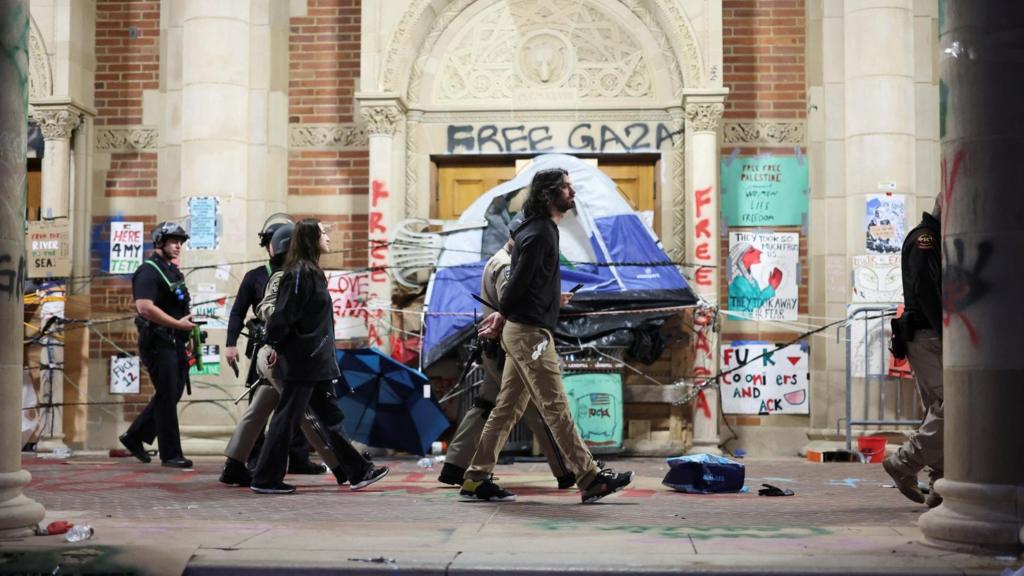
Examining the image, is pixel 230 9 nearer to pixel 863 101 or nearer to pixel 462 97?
pixel 462 97

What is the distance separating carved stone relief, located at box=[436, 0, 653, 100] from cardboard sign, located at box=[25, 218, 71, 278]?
4.61m

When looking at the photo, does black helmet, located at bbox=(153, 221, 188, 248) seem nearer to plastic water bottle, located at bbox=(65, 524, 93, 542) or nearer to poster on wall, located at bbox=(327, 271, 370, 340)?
poster on wall, located at bbox=(327, 271, 370, 340)

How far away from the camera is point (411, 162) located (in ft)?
48.3

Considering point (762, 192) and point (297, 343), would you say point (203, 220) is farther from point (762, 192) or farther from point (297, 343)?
point (762, 192)

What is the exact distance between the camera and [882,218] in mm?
13836

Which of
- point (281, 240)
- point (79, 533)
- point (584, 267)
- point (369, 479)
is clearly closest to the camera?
point (79, 533)

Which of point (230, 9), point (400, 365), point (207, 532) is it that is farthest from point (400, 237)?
point (207, 532)

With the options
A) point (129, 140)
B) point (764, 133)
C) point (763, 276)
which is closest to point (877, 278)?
point (763, 276)

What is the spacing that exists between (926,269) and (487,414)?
3.22 metres

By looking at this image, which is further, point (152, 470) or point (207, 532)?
point (152, 470)

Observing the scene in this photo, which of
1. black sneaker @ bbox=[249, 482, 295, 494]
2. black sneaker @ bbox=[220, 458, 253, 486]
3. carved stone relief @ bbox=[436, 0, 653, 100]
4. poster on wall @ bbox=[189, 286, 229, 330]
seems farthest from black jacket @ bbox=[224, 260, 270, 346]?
carved stone relief @ bbox=[436, 0, 653, 100]

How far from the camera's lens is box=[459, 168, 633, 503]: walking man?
829 cm

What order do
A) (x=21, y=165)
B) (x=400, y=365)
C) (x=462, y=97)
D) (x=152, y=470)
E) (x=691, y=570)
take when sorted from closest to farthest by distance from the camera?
(x=691, y=570), (x=21, y=165), (x=152, y=470), (x=400, y=365), (x=462, y=97)

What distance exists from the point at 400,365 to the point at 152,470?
2444mm
